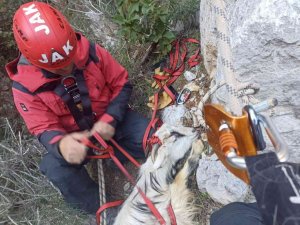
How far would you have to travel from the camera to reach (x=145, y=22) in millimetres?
3145

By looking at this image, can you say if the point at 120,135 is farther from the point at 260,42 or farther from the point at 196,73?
the point at 260,42

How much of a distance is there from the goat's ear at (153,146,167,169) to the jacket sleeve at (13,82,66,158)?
0.62m

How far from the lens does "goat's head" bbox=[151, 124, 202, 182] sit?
7.90ft

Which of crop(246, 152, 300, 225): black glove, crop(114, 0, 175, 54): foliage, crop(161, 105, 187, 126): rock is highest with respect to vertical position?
crop(246, 152, 300, 225): black glove

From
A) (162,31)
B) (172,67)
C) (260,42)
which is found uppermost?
(260,42)

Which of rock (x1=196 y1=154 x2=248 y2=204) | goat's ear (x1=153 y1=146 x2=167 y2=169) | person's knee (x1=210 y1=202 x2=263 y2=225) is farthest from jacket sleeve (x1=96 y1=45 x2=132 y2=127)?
person's knee (x1=210 y1=202 x2=263 y2=225)

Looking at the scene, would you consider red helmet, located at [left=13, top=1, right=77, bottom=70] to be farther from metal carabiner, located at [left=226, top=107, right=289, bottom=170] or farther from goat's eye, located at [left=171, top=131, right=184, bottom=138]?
metal carabiner, located at [left=226, top=107, right=289, bottom=170]

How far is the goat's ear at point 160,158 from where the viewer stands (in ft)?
7.96

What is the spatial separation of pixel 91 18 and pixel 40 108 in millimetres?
1368

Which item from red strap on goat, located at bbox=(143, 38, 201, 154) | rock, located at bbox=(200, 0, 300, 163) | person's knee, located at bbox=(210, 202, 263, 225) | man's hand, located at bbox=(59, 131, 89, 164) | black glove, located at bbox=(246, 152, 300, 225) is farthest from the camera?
red strap on goat, located at bbox=(143, 38, 201, 154)

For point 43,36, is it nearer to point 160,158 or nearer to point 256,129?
point 160,158

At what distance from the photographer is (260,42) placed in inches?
83.7

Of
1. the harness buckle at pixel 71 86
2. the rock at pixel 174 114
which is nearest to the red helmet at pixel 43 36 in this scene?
the harness buckle at pixel 71 86

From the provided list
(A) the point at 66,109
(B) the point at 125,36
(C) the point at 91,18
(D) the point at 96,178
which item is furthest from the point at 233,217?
(C) the point at 91,18
